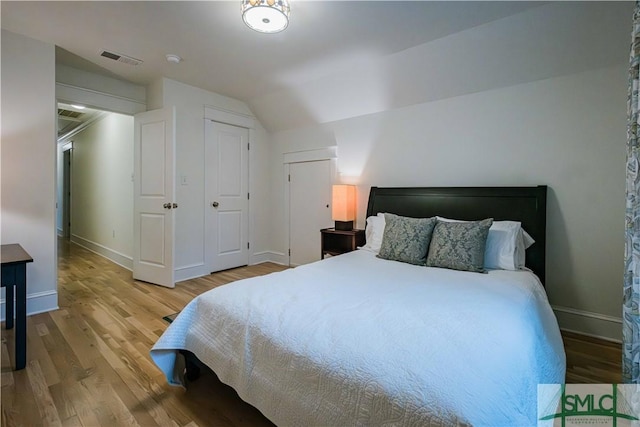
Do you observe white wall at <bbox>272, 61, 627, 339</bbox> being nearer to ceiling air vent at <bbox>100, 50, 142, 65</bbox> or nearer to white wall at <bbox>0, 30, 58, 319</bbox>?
ceiling air vent at <bbox>100, 50, 142, 65</bbox>

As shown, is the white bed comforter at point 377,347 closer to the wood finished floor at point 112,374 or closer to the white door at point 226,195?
the wood finished floor at point 112,374

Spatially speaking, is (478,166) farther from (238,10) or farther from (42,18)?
(42,18)

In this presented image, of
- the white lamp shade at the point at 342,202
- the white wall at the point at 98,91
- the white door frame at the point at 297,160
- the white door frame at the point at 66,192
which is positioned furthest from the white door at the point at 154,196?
the white door frame at the point at 66,192

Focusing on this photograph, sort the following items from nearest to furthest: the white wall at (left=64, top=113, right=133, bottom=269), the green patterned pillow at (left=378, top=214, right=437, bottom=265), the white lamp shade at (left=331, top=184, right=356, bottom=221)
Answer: the green patterned pillow at (left=378, top=214, right=437, bottom=265), the white lamp shade at (left=331, top=184, right=356, bottom=221), the white wall at (left=64, top=113, right=133, bottom=269)

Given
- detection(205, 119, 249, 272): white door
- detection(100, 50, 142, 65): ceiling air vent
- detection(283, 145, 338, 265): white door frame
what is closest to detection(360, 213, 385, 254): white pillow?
detection(283, 145, 338, 265): white door frame

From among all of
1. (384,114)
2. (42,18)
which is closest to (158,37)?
(42,18)

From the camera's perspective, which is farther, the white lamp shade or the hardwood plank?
the white lamp shade

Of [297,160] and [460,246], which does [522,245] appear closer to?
[460,246]

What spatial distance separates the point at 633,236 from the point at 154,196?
406 centimetres

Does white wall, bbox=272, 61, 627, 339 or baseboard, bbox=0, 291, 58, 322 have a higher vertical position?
white wall, bbox=272, 61, 627, 339

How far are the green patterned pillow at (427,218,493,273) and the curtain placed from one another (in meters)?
0.91

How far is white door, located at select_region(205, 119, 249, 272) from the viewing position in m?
4.06

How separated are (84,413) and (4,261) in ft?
3.50

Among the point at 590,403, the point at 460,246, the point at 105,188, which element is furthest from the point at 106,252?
the point at 590,403
